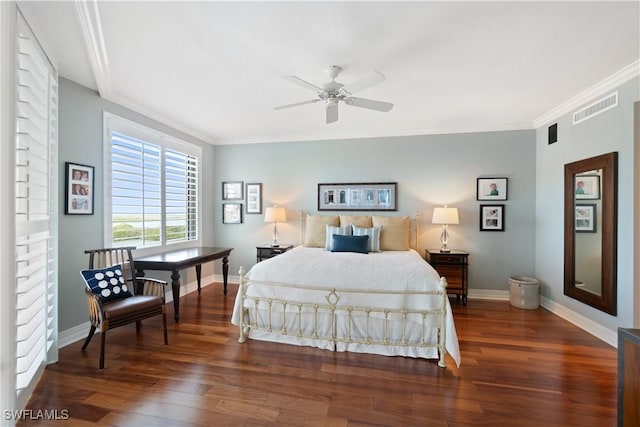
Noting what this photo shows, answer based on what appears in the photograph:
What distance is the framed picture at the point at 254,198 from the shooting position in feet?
18.1

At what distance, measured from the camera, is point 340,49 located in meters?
2.45

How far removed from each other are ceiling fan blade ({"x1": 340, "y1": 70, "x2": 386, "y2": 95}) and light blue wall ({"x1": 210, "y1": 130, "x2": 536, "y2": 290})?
2462mm

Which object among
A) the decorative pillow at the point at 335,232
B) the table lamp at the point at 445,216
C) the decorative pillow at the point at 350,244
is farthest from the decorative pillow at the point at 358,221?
the table lamp at the point at 445,216

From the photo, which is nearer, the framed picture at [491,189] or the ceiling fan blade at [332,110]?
the ceiling fan blade at [332,110]

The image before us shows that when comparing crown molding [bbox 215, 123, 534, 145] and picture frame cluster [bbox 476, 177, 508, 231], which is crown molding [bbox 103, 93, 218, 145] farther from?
picture frame cluster [bbox 476, 177, 508, 231]

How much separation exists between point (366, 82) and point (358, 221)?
2634mm

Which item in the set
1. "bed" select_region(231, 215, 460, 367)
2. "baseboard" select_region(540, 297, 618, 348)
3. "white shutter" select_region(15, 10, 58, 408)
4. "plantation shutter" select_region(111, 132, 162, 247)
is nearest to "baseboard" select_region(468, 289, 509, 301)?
"baseboard" select_region(540, 297, 618, 348)

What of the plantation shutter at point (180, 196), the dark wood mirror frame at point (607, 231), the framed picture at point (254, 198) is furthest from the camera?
the framed picture at point (254, 198)

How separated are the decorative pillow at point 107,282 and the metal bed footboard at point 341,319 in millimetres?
1233

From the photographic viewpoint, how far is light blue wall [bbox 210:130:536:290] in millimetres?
4586

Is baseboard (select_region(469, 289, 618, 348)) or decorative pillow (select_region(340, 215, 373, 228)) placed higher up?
decorative pillow (select_region(340, 215, 373, 228))

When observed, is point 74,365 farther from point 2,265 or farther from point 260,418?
point 260,418

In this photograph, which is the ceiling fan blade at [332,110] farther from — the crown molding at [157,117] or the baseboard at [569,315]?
the baseboard at [569,315]

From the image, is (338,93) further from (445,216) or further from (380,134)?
(445,216)
